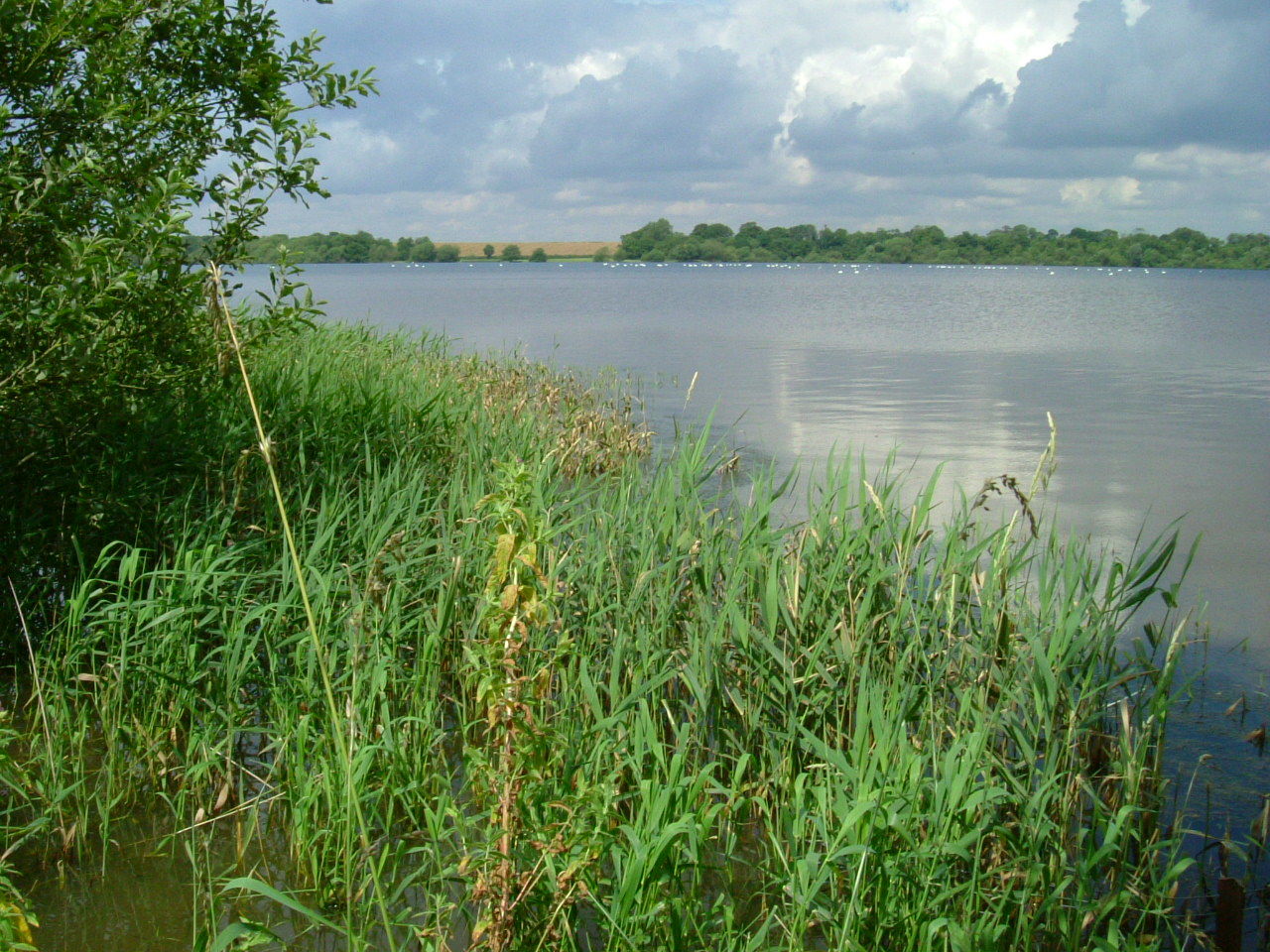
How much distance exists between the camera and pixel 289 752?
3.60m

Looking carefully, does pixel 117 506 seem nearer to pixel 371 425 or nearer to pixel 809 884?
pixel 371 425

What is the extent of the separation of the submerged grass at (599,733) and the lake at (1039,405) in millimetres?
1058

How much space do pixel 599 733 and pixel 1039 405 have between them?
42.7ft

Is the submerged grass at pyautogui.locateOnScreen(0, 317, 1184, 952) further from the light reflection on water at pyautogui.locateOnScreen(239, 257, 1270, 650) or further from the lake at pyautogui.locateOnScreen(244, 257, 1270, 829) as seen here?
the light reflection on water at pyautogui.locateOnScreen(239, 257, 1270, 650)

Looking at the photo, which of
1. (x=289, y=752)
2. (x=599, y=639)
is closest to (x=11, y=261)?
(x=289, y=752)

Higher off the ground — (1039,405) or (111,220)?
(111,220)

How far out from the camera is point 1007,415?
14055mm

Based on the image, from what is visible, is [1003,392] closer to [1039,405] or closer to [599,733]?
[1039,405]

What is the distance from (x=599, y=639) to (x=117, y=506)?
7.51 feet

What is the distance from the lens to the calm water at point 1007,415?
422cm

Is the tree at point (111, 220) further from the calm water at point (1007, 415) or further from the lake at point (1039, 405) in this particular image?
the lake at point (1039, 405)

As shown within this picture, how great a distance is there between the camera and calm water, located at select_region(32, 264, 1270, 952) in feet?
13.8

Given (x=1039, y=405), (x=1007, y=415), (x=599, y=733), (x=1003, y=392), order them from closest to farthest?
(x=599, y=733) → (x=1007, y=415) → (x=1039, y=405) → (x=1003, y=392)

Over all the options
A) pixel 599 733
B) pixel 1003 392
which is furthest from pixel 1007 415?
pixel 599 733
